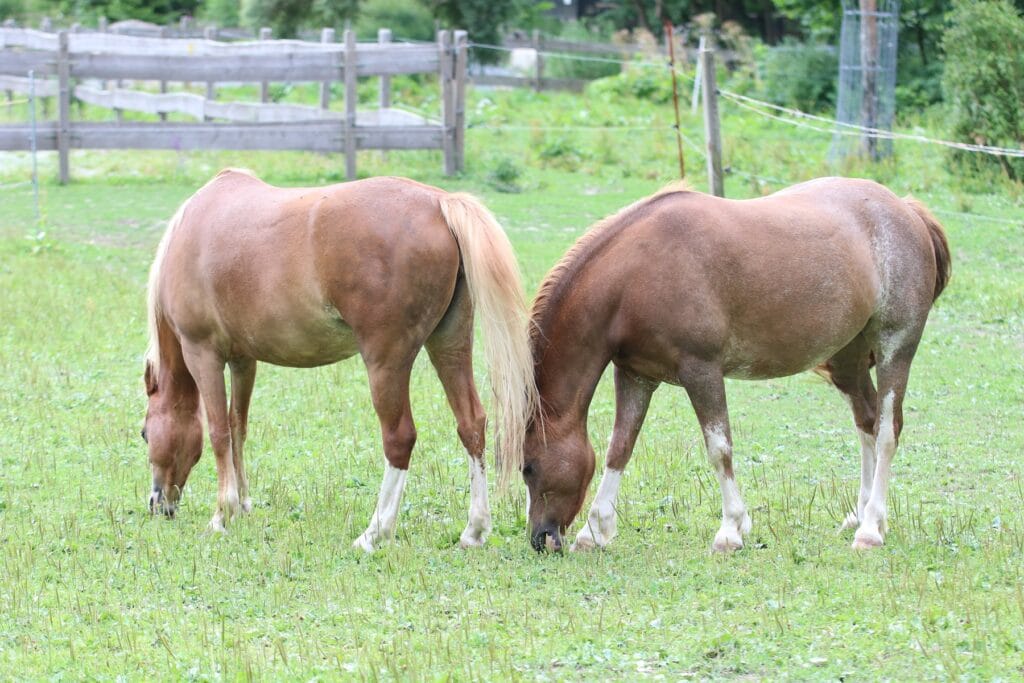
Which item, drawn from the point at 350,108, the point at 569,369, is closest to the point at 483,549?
the point at 569,369

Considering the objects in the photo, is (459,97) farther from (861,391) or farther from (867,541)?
(867,541)

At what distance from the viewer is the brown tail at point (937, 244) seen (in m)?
6.08

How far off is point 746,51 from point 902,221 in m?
23.7

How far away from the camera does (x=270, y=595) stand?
5.14 meters

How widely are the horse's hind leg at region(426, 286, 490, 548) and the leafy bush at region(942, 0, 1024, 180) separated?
11.0 meters

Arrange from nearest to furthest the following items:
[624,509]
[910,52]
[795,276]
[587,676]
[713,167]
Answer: [587,676], [795,276], [624,509], [713,167], [910,52]

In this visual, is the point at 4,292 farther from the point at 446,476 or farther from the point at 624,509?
the point at 624,509

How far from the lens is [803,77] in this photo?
25.3 meters

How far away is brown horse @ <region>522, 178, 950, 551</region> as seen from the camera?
5516mm

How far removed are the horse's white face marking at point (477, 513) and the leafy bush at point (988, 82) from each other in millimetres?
11111

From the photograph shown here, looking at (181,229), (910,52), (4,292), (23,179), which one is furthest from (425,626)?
(910,52)

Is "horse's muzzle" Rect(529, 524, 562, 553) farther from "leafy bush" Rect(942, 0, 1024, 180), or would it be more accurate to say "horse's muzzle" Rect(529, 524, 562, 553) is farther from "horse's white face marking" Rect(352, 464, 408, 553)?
"leafy bush" Rect(942, 0, 1024, 180)

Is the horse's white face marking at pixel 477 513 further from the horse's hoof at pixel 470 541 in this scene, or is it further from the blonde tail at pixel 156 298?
the blonde tail at pixel 156 298

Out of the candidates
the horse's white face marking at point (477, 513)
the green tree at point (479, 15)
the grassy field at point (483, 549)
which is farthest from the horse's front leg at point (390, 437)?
the green tree at point (479, 15)
